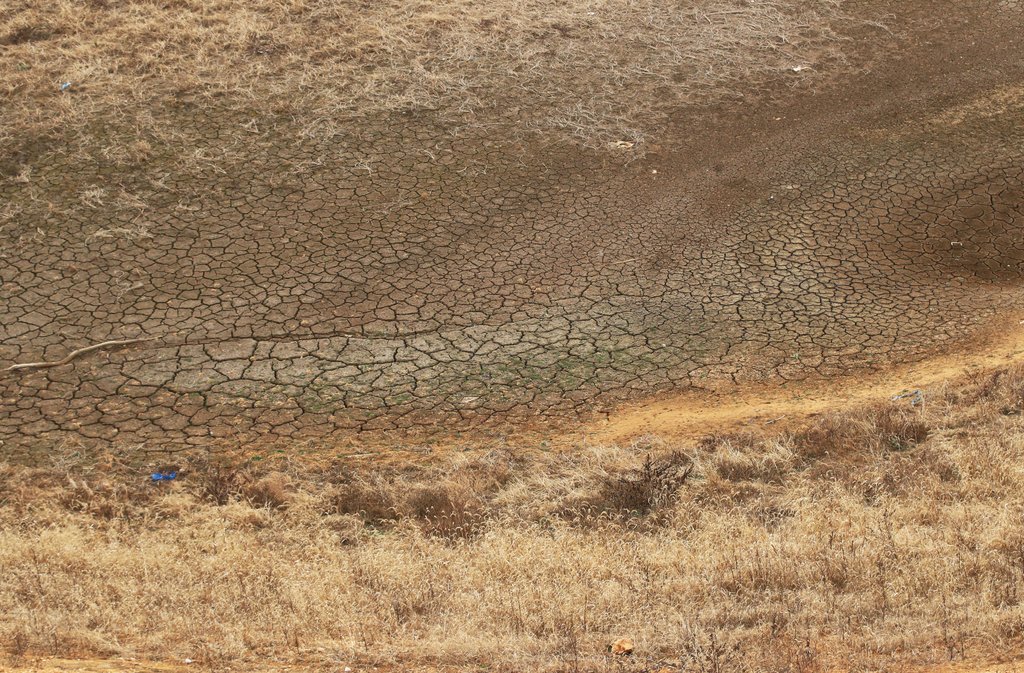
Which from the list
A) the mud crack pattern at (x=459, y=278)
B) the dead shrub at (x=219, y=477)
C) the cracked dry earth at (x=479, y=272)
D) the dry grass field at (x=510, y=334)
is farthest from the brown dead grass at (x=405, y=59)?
the dead shrub at (x=219, y=477)

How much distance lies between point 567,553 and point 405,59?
716cm

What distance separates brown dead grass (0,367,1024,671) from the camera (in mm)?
4309

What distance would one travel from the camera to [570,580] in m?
4.98

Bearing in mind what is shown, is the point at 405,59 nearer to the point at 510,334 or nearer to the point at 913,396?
the point at 510,334

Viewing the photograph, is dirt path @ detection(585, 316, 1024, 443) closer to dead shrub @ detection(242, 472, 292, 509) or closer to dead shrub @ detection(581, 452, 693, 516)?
dead shrub @ detection(581, 452, 693, 516)

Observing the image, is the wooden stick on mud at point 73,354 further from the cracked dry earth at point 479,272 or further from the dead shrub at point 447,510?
the dead shrub at point 447,510

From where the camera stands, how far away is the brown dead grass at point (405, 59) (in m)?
10.4

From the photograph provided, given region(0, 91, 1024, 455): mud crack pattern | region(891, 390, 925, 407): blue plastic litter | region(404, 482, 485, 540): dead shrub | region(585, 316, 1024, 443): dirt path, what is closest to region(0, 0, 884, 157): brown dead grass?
region(0, 91, 1024, 455): mud crack pattern

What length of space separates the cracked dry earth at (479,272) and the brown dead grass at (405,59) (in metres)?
0.46

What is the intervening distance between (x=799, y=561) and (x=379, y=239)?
4.86 m

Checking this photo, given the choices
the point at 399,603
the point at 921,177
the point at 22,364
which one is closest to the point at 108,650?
the point at 399,603

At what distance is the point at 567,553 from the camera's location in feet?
17.5

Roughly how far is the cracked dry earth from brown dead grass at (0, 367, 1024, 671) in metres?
0.73

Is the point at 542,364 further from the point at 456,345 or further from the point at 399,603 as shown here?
the point at 399,603
